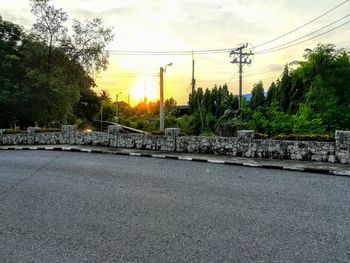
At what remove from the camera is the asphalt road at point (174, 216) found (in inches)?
176

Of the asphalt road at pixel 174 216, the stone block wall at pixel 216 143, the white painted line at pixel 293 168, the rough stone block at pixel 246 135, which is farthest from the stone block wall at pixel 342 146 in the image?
the rough stone block at pixel 246 135

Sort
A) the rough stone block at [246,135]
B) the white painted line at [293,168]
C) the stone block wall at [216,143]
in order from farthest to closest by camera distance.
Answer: the rough stone block at [246,135] < the stone block wall at [216,143] < the white painted line at [293,168]

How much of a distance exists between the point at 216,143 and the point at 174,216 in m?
8.12

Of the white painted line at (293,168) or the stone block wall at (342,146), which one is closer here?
the white painted line at (293,168)

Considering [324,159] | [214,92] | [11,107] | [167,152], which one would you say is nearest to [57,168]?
[167,152]

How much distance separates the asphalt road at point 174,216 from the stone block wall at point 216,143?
2.20m

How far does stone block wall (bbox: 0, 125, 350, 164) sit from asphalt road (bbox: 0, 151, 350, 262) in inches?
86.8

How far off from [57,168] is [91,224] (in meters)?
6.14

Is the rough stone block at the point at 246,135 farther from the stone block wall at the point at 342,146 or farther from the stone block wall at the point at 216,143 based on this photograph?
the stone block wall at the point at 342,146

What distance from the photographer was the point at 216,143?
13.8 m

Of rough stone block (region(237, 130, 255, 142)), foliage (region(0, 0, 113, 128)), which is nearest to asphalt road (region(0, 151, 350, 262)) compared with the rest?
rough stone block (region(237, 130, 255, 142))

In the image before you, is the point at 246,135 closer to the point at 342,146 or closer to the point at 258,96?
the point at 342,146

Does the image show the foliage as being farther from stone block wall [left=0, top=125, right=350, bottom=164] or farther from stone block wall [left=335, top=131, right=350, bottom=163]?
stone block wall [left=335, top=131, right=350, bottom=163]

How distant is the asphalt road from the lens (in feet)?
14.7
